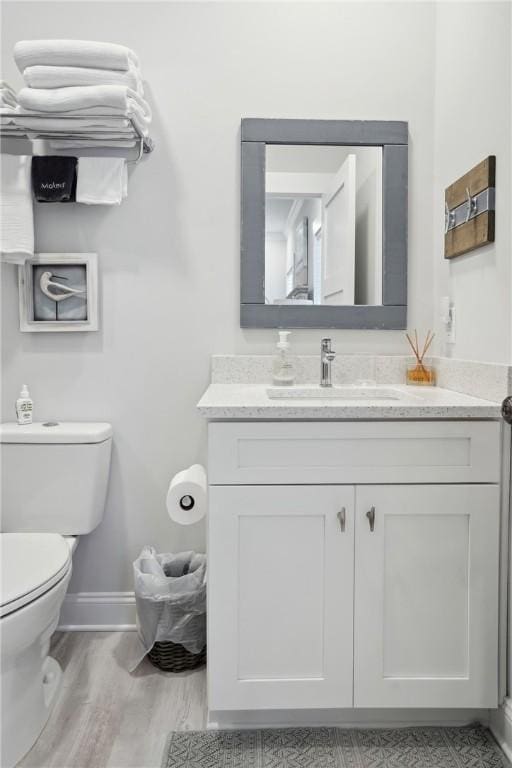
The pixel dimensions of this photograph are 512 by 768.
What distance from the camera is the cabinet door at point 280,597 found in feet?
4.79

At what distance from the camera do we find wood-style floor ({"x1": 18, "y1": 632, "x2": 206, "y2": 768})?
57.2 inches

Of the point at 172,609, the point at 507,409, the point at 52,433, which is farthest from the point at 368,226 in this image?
the point at 172,609

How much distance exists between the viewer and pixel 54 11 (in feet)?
→ 6.46

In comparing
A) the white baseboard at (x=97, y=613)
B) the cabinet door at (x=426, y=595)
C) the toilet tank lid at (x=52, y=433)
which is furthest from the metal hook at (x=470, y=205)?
the white baseboard at (x=97, y=613)

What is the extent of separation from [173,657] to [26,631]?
563mm

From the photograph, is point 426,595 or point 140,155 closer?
point 426,595

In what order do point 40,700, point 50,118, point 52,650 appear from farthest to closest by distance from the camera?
point 52,650 < point 50,118 < point 40,700

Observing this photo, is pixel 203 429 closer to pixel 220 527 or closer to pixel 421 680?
pixel 220 527

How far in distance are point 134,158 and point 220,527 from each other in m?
1.27

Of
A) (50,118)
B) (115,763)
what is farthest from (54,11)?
(115,763)

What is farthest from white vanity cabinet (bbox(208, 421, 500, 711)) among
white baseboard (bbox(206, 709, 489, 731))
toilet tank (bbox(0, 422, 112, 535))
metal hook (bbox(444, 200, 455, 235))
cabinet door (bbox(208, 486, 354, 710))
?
metal hook (bbox(444, 200, 455, 235))

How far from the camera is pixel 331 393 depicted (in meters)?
1.89

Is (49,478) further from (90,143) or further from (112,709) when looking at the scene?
(90,143)

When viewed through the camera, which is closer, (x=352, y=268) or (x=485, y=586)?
(x=485, y=586)
